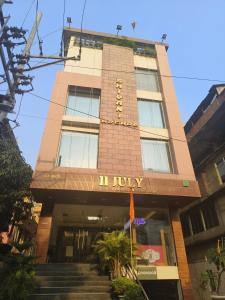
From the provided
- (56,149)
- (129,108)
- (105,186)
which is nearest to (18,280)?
(105,186)

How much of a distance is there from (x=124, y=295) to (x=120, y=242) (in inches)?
94.2

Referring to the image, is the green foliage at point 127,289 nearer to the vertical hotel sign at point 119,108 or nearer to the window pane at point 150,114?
the vertical hotel sign at point 119,108

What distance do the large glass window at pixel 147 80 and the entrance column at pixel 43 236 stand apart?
36.0 ft

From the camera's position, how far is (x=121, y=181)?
12602 mm

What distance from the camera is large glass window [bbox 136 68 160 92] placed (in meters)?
18.6

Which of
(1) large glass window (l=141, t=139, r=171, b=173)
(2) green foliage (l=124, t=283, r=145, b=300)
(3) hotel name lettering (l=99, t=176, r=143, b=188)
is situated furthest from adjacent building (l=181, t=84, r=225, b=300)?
(2) green foliage (l=124, t=283, r=145, b=300)

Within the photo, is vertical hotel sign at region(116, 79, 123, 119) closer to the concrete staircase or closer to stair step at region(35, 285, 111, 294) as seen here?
the concrete staircase

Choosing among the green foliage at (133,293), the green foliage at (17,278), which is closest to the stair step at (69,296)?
the green foliage at (17,278)

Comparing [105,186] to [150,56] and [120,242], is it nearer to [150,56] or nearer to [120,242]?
[120,242]

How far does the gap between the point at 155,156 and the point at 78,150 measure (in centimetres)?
463

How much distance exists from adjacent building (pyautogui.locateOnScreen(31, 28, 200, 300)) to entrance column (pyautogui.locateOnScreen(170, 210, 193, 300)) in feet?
0.15

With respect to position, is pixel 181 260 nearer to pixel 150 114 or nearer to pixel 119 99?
pixel 150 114

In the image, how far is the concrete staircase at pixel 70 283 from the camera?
867 centimetres

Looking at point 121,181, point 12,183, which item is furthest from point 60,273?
point 12,183
